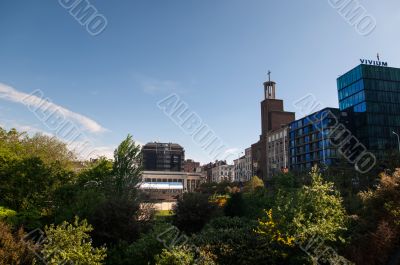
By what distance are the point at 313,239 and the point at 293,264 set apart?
137cm

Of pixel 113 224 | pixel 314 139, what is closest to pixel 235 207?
pixel 113 224

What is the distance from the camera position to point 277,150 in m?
111

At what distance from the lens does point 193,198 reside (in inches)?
974

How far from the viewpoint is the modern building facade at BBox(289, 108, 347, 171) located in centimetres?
8662

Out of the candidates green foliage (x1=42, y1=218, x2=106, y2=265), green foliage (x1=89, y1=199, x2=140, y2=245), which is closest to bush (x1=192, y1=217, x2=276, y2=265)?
green foliage (x1=89, y1=199, x2=140, y2=245)

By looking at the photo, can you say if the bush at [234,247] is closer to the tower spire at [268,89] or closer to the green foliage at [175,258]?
the green foliage at [175,258]

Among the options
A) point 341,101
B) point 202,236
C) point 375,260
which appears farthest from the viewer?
point 341,101

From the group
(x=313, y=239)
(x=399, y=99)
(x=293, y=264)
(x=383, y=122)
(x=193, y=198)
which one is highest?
(x=399, y=99)

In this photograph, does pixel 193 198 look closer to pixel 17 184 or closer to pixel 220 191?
pixel 17 184

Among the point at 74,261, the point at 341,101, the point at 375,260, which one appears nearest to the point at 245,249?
the point at 375,260

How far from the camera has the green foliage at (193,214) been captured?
2411 cm

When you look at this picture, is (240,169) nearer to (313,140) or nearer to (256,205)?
(313,140)

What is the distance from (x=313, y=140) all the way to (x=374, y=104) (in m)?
18.4

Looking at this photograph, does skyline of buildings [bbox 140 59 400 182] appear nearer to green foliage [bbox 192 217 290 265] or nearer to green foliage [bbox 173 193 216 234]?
green foliage [bbox 173 193 216 234]
